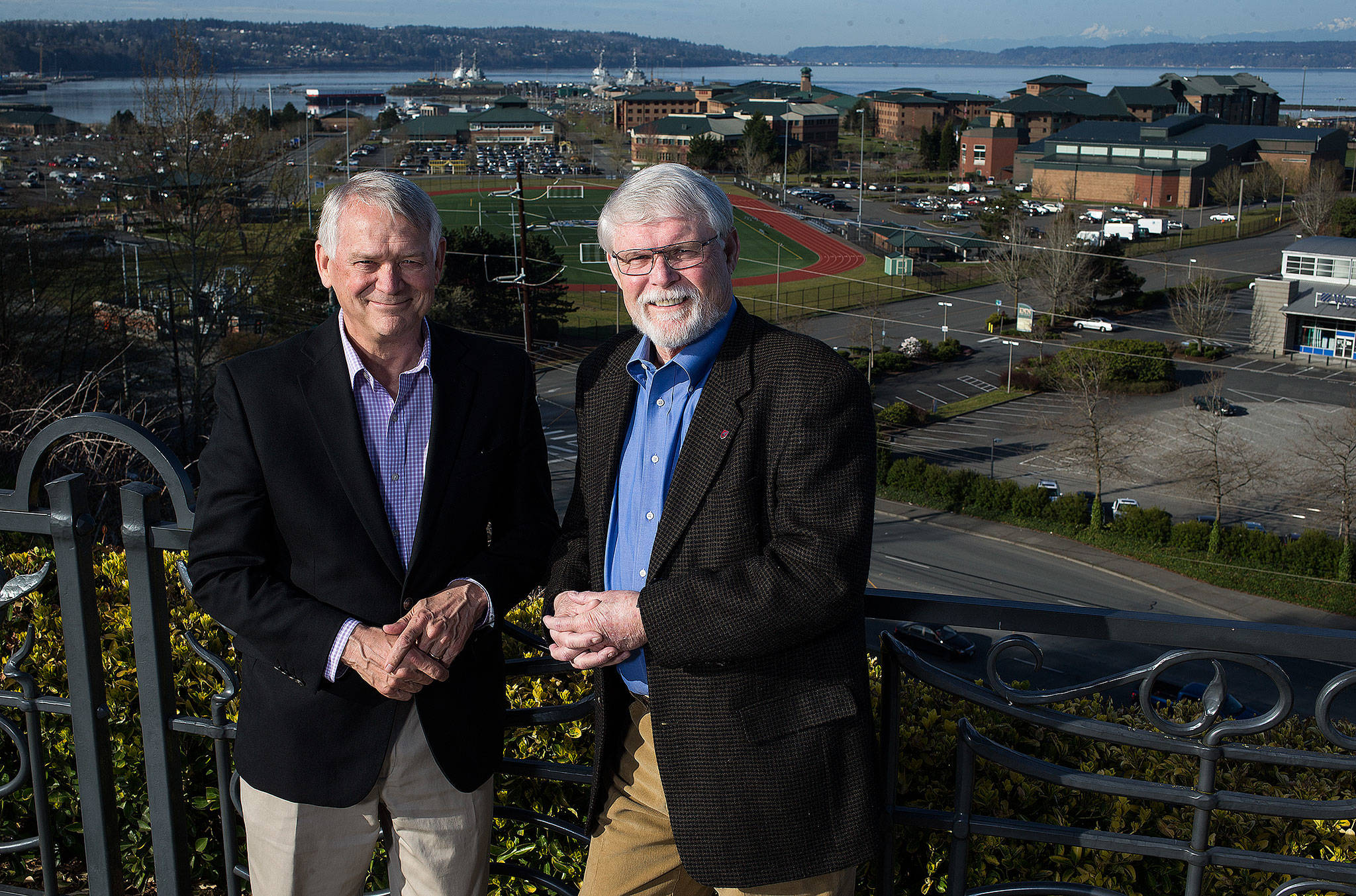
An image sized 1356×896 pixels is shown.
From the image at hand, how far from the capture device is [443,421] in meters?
1.70

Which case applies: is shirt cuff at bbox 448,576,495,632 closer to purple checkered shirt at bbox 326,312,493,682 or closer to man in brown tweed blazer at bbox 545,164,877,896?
purple checkered shirt at bbox 326,312,493,682

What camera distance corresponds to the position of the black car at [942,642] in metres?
12.6

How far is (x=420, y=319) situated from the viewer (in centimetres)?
173

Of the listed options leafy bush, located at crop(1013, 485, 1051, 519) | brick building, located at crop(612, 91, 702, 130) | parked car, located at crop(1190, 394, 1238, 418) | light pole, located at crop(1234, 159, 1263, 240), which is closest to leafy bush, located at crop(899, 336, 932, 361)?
parked car, located at crop(1190, 394, 1238, 418)

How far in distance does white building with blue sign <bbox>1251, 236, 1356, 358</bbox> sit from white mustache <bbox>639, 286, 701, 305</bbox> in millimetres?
31561

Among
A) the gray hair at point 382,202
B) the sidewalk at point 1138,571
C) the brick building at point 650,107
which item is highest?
the brick building at point 650,107

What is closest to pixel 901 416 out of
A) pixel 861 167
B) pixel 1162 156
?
pixel 861 167

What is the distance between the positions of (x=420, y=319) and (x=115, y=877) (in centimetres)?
128

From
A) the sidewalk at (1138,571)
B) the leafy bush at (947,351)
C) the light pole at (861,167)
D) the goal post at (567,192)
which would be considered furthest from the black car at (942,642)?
the goal post at (567,192)

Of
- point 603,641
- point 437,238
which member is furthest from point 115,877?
point 437,238

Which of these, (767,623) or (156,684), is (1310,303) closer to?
(767,623)

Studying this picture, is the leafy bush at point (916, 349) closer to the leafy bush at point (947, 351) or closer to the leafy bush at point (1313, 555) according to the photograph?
the leafy bush at point (947, 351)

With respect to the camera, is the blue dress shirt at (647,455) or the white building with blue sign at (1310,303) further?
the white building with blue sign at (1310,303)

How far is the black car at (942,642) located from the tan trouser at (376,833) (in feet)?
36.6
